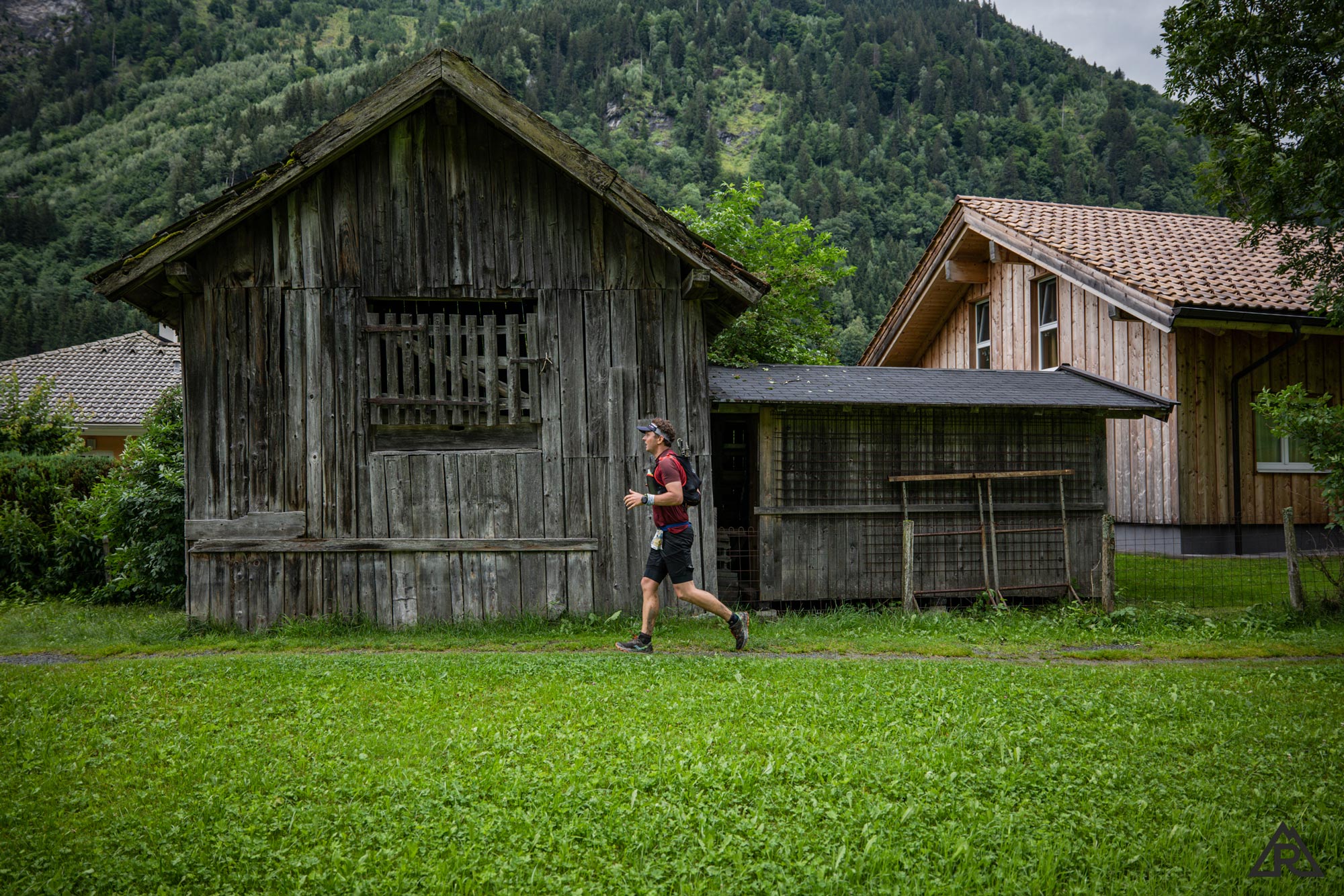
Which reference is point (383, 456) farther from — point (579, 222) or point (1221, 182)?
point (1221, 182)

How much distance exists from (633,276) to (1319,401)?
763cm

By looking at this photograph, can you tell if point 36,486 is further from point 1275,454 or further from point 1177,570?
point 1275,454

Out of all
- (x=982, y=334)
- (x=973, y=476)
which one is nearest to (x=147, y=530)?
(x=973, y=476)

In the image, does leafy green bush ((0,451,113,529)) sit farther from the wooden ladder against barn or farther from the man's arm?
the wooden ladder against barn

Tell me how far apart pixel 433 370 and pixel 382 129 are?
269cm

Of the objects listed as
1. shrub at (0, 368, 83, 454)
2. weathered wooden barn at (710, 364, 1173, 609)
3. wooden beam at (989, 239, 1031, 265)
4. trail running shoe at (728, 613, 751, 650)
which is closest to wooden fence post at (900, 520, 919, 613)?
weathered wooden barn at (710, 364, 1173, 609)

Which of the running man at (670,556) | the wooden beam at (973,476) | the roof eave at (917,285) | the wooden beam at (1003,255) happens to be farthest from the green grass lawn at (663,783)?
the roof eave at (917,285)

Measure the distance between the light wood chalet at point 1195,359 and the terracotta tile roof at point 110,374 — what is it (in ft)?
89.9

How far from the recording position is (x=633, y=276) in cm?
1009

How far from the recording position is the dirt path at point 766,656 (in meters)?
8.18

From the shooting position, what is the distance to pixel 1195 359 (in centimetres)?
1489

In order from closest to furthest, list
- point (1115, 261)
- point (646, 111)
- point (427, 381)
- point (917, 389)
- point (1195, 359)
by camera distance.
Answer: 1. point (427, 381)
2. point (917, 389)
3. point (1195, 359)
4. point (1115, 261)
5. point (646, 111)

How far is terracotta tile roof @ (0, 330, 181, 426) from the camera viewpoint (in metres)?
29.0

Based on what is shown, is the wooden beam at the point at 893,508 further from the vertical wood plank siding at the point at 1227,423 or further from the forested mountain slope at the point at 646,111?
the forested mountain slope at the point at 646,111
